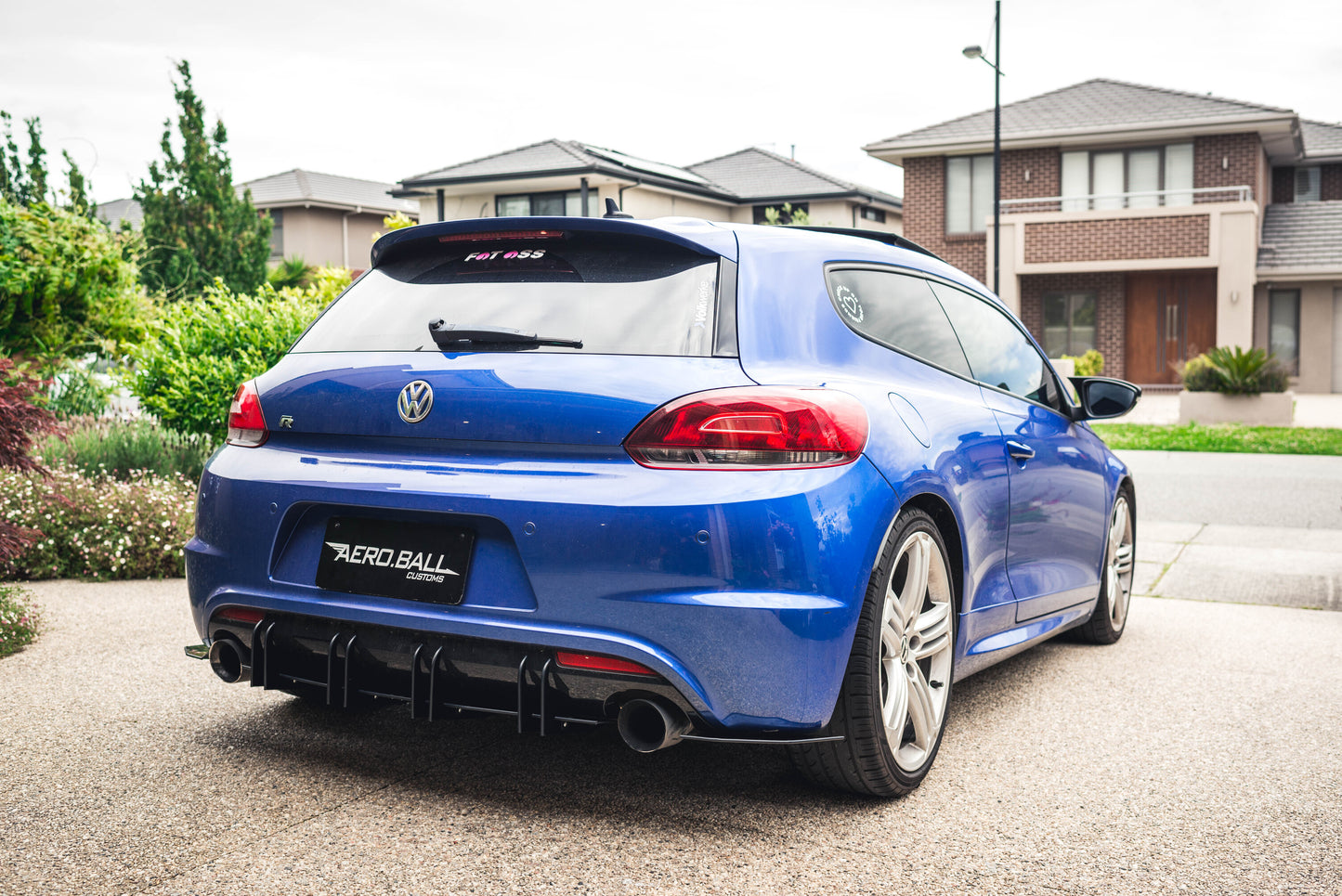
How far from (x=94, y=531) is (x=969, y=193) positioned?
29.9m

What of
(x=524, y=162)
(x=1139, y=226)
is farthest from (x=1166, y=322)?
(x=524, y=162)

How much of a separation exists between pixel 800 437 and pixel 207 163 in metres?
33.9

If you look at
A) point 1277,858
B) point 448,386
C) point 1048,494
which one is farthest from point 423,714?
point 1048,494

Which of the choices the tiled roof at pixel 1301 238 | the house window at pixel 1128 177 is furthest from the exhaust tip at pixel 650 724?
the tiled roof at pixel 1301 238

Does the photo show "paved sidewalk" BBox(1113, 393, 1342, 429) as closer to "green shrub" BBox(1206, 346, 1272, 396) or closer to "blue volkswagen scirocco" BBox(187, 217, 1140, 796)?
"green shrub" BBox(1206, 346, 1272, 396)

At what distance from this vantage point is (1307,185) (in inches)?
1494

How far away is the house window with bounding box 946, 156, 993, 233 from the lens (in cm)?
3359

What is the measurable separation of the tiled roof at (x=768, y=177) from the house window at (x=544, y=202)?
29.6 feet

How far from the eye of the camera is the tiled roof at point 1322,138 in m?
37.3

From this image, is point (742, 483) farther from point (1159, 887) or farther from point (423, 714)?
point (1159, 887)

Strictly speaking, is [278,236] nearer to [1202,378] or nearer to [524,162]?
[524,162]

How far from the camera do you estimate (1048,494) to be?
4.73 meters

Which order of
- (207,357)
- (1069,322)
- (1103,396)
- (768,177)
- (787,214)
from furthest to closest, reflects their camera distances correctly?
(768,177)
(787,214)
(1069,322)
(207,357)
(1103,396)

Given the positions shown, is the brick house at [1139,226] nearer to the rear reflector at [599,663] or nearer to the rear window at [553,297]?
the rear window at [553,297]
